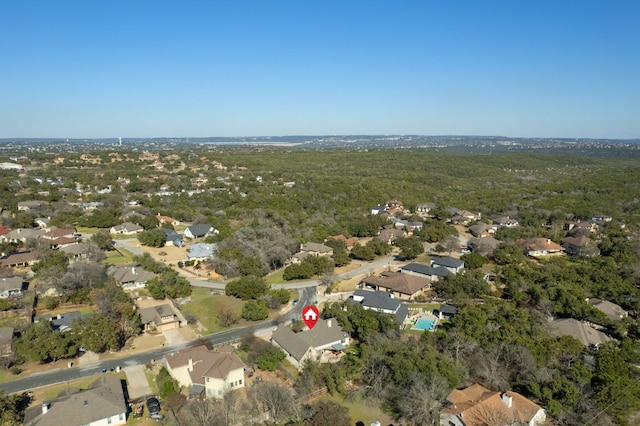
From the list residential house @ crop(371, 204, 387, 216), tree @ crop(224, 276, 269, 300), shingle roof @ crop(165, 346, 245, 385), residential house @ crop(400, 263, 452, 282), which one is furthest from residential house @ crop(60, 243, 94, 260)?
residential house @ crop(371, 204, 387, 216)

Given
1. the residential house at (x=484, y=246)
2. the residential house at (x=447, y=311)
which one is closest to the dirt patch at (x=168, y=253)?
the residential house at (x=447, y=311)

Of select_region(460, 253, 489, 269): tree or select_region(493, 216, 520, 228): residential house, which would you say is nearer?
select_region(460, 253, 489, 269): tree

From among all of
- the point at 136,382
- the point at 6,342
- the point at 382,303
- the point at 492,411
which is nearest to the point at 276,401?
the point at 136,382

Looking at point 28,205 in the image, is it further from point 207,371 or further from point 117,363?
point 207,371

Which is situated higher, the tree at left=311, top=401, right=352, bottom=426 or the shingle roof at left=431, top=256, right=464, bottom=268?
the tree at left=311, top=401, right=352, bottom=426

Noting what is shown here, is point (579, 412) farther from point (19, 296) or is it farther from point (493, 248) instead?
point (19, 296)

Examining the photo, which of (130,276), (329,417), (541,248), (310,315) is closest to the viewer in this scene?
(329,417)

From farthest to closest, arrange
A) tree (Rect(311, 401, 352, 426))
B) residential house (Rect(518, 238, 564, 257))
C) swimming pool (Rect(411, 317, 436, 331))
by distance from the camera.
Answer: residential house (Rect(518, 238, 564, 257)), swimming pool (Rect(411, 317, 436, 331)), tree (Rect(311, 401, 352, 426))

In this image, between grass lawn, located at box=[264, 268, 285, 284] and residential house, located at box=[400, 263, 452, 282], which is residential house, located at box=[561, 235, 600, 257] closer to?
residential house, located at box=[400, 263, 452, 282]
